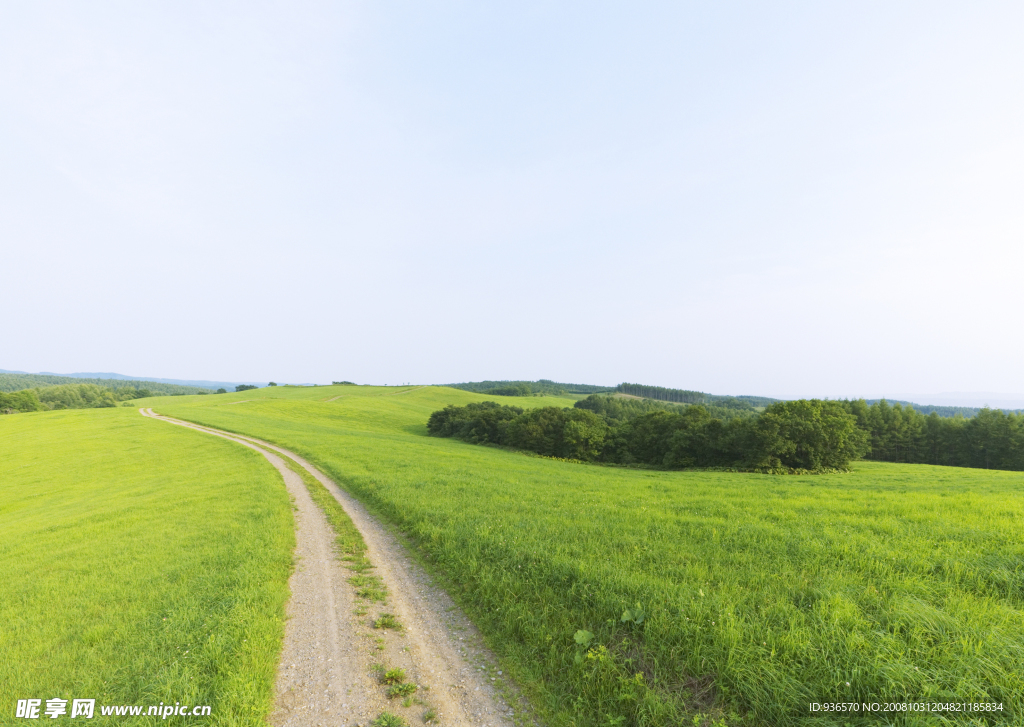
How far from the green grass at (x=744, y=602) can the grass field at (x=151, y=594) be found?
3.76 meters

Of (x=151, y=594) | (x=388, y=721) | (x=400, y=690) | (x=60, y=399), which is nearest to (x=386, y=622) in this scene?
(x=400, y=690)

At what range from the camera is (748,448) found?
44.1m

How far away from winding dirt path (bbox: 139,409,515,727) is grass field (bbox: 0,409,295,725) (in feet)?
1.33

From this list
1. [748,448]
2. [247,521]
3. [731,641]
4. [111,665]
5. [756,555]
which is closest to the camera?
[731,641]

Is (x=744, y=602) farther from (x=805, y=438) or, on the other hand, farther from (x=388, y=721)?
(x=805, y=438)

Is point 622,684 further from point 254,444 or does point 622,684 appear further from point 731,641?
point 254,444

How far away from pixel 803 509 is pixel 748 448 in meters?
36.8

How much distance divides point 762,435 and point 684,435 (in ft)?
31.3

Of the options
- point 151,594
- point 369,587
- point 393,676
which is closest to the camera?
point 393,676

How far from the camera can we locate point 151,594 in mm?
8414

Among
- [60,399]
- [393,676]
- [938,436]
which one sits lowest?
[60,399]

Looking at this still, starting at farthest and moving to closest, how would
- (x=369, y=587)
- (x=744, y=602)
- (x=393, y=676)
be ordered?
(x=369, y=587) < (x=744, y=602) < (x=393, y=676)

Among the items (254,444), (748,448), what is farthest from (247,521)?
(748,448)

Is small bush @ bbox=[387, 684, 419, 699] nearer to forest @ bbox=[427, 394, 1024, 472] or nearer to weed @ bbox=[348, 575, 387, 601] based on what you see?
weed @ bbox=[348, 575, 387, 601]
